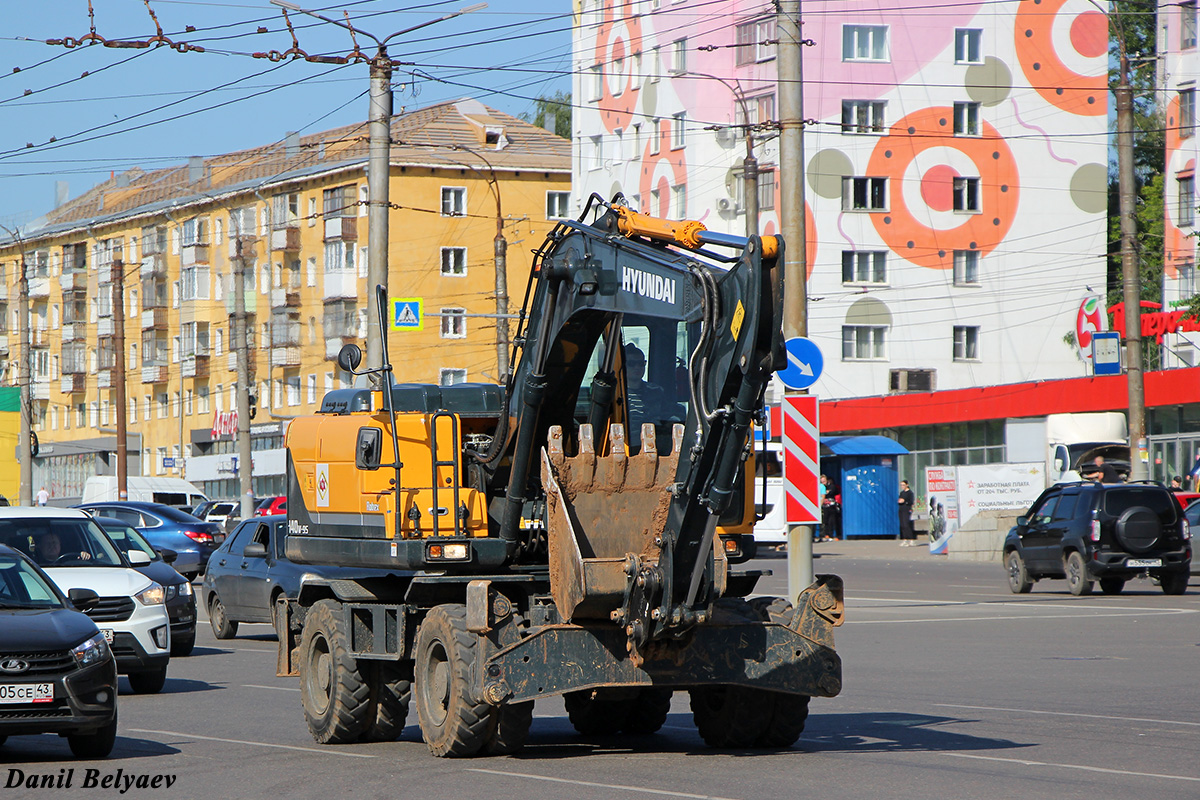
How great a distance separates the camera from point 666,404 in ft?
39.3

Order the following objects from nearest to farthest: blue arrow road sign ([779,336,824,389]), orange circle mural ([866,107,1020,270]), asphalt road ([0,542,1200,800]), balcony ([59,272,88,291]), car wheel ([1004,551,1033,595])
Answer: asphalt road ([0,542,1200,800]), blue arrow road sign ([779,336,824,389]), car wheel ([1004,551,1033,595]), orange circle mural ([866,107,1020,270]), balcony ([59,272,88,291])

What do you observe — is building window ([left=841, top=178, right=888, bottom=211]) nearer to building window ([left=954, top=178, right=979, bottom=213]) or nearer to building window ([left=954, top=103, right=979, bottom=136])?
building window ([left=954, top=178, right=979, bottom=213])

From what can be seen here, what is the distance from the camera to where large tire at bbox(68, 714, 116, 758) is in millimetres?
11328

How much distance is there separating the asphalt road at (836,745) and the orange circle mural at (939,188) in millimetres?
51679

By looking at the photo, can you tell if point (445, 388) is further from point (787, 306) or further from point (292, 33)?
point (292, 33)

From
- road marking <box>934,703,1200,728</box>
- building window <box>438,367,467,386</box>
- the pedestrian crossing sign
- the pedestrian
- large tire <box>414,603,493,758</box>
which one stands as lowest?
the pedestrian

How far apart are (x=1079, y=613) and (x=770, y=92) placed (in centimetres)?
4588

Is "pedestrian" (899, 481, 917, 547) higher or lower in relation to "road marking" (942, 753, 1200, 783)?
lower

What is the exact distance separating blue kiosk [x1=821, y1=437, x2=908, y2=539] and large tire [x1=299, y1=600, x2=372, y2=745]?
43052mm

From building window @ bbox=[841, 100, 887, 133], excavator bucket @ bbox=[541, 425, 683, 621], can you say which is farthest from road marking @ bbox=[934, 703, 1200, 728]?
building window @ bbox=[841, 100, 887, 133]

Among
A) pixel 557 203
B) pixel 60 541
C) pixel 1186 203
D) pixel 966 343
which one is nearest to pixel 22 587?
pixel 60 541

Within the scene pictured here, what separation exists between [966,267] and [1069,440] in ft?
66.9

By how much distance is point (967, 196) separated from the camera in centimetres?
7212

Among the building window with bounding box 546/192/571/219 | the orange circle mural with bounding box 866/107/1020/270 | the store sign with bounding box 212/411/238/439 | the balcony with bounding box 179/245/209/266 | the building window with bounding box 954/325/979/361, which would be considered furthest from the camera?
the balcony with bounding box 179/245/209/266
